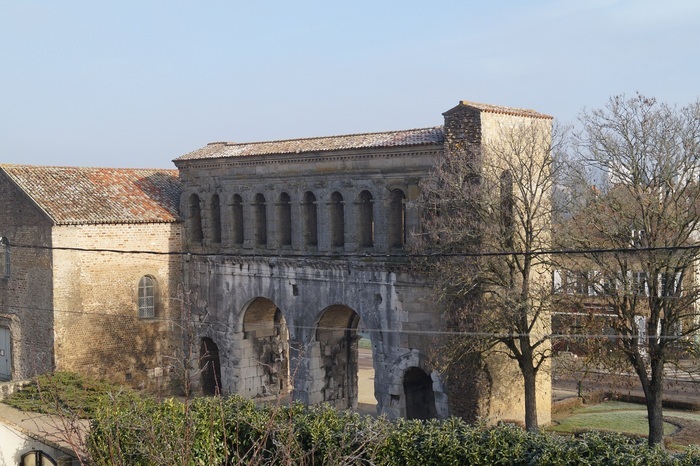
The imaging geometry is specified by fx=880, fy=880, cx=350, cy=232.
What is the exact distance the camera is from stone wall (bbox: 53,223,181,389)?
1198 inches

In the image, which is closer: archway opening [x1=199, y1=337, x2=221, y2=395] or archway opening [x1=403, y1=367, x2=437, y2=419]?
archway opening [x1=403, y1=367, x2=437, y2=419]

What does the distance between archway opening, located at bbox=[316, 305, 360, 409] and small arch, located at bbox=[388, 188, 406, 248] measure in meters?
3.33

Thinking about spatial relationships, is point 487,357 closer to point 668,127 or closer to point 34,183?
point 668,127

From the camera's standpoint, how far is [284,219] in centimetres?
3009

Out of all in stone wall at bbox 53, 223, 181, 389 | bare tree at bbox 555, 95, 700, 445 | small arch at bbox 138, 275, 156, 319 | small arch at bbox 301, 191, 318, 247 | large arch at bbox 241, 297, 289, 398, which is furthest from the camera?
small arch at bbox 138, 275, 156, 319

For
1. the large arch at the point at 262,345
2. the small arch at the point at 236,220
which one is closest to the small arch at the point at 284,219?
the small arch at the point at 236,220

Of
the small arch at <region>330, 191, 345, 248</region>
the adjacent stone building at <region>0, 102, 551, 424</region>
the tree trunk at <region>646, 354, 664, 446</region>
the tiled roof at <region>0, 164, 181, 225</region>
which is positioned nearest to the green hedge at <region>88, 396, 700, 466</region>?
the tree trunk at <region>646, 354, 664, 446</region>

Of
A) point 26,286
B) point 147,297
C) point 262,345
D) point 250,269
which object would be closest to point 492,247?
point 250,269

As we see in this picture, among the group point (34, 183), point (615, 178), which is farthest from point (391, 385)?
point (34, 183)

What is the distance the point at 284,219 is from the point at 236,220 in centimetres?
266

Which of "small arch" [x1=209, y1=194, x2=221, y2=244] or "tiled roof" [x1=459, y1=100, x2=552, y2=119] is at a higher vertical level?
"tiled roof" [x1=459, y1=100, x2=552, y2=119]

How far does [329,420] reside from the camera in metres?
17.6

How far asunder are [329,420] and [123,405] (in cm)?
514

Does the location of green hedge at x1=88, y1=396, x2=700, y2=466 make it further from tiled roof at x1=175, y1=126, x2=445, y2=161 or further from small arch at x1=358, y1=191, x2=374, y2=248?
tiled roof at x1=175, y1=126, x2=445, y2=161
